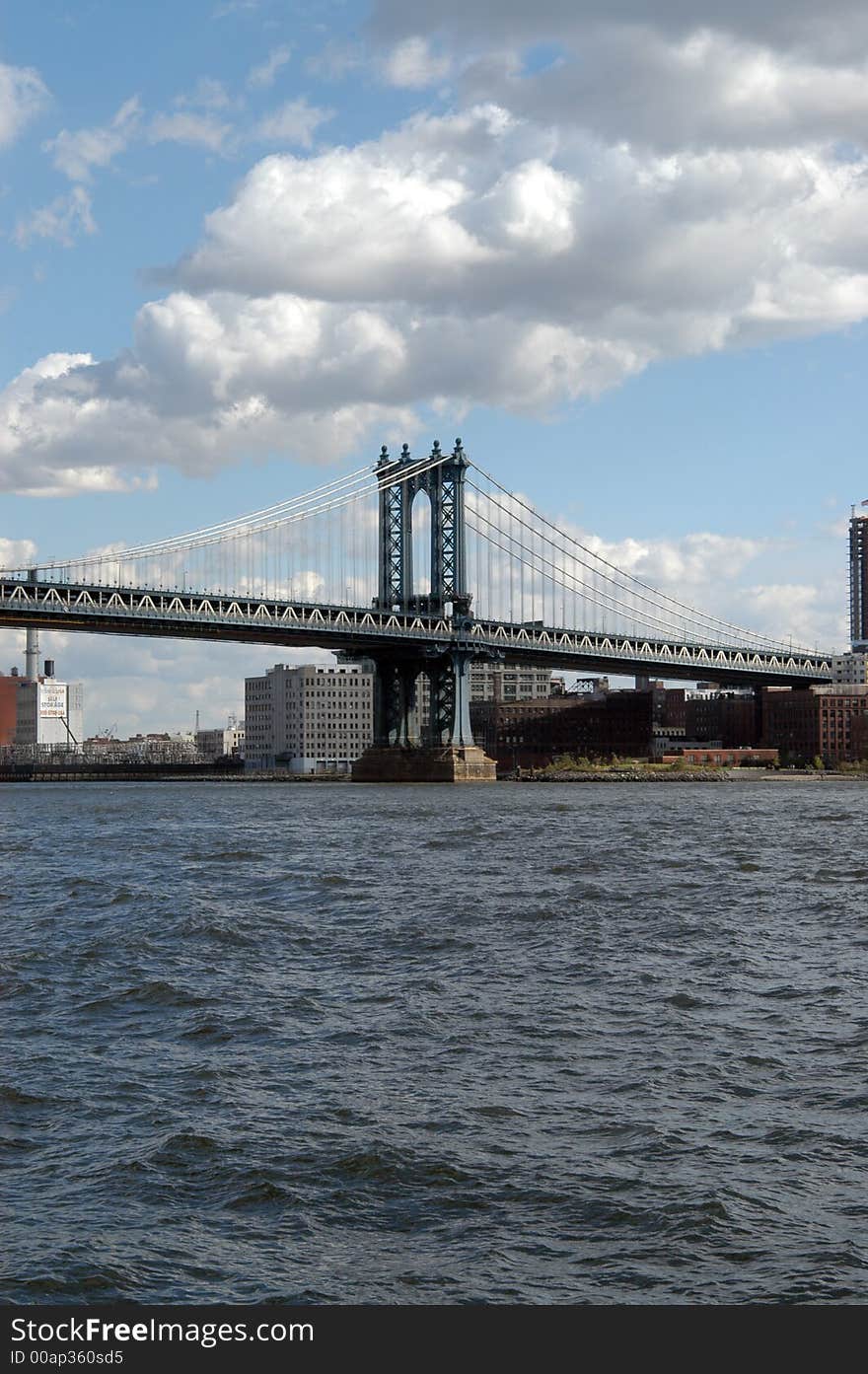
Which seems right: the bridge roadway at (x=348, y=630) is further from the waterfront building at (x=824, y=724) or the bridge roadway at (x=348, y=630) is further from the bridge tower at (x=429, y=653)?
the waterfront building at (x=824, y=724)

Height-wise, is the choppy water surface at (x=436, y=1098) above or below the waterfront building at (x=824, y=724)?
below

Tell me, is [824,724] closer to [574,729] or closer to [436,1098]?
[574,729]

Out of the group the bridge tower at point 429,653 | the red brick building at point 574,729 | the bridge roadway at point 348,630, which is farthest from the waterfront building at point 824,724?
the bridge tower at point 429,653

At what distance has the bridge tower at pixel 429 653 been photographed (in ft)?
400

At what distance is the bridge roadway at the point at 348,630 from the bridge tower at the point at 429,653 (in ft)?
5.66

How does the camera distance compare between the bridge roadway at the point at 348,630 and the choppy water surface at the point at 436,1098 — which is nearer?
the choppy water surface at the point at 436,1098

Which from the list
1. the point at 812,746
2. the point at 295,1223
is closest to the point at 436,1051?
the point at 295,1223

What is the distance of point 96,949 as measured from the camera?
74.4 feet

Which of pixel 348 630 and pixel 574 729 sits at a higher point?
pixel 348 630

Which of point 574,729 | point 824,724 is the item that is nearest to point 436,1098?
point 824,724

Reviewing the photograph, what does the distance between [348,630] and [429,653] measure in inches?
443

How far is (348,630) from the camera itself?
4353 inches

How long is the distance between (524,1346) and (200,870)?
30.1m

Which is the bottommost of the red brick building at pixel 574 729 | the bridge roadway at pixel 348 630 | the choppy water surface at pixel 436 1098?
the choppy water surface at pixel 436 1098
